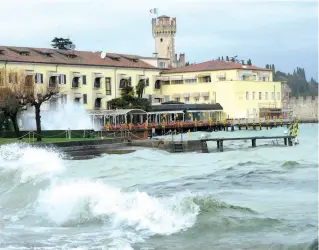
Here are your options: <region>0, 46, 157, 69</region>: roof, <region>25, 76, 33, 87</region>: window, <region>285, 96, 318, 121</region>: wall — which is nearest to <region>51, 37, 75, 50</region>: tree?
<region>0, 46, 157, 69</region>: roof

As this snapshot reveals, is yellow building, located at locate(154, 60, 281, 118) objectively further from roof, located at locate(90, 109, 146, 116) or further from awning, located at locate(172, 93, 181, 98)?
roof, located at locate(90, 109, 146, 116)

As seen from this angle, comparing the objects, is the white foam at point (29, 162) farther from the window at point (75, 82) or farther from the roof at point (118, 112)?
the window at point (75, 82)

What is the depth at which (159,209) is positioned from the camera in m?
17.2

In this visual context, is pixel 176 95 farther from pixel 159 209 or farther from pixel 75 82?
pixel 159 209

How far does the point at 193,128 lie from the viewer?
225 feet

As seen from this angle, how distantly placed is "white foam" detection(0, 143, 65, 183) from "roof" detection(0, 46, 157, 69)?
89.8 ft

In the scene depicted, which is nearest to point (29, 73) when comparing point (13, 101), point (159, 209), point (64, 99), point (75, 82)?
point (64, 99)

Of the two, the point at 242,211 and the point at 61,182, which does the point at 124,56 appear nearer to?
the point at 61,182

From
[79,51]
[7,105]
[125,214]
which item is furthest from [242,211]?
[79,51]

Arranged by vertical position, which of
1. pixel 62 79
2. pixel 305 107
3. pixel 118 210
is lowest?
pixel 118 210

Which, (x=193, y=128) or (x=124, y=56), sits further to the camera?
(x=124, y=56)

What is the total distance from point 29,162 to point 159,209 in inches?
610

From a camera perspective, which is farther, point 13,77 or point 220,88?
point 220,88

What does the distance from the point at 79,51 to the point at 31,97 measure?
26.8m
